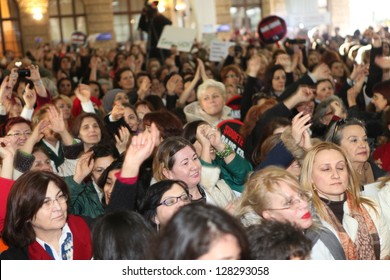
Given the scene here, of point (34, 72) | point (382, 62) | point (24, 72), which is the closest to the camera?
point (24, 72)

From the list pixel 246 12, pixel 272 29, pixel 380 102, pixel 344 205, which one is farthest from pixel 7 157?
pixel 246 12

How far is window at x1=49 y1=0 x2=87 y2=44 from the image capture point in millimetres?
27344

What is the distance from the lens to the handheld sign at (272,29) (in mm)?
11836

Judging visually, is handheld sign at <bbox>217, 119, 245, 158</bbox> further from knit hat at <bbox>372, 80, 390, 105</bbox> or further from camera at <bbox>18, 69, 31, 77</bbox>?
camera at <bbox>18, 69, 31, 77</bbox>

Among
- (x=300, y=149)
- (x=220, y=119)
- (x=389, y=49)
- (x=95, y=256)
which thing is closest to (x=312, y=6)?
(x=389, y=49)

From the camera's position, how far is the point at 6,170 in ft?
14.2

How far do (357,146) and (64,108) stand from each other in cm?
351

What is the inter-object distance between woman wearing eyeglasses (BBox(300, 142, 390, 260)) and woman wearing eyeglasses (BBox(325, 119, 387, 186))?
2.61ft

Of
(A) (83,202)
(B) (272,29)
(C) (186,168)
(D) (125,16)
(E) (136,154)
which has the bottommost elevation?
(A) (83,202)

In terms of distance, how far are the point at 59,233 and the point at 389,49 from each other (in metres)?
7.15

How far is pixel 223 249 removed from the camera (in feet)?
8.04

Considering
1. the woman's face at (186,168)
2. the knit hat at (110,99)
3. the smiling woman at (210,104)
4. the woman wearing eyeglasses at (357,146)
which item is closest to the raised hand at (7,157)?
the woman's face at (186,168)

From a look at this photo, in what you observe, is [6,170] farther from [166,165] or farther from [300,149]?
[300,149]

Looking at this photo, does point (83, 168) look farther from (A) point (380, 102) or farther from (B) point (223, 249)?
(A) point (380, 102)
